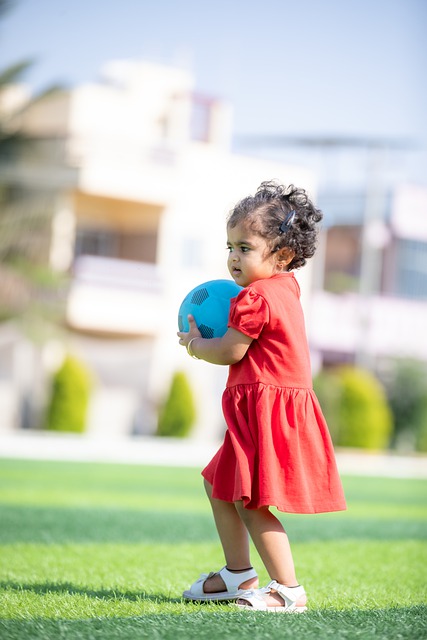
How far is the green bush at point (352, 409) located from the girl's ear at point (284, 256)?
90.7 ft

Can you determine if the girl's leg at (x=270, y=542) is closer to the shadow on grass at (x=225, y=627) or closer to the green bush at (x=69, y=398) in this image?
the shadow on grass at (x=225, y=627)

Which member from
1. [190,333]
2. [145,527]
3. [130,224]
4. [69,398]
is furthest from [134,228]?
[190,333]

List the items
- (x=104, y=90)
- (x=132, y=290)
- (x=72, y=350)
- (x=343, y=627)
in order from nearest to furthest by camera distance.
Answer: (x=343, y=627) < (x=72, y=350) < (x=132, y=290) < (x=104, y=90)

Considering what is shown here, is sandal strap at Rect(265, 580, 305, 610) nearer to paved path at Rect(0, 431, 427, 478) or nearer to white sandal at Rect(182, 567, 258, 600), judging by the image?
white sandal at Rect(182, 567, 258, 600)

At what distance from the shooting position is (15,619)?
14.1 feet

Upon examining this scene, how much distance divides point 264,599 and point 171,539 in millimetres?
3771

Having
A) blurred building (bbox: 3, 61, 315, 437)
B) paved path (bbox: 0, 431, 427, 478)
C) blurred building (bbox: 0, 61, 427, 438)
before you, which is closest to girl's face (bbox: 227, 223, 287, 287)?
Answer: paved path (bbox: 0, 431, 427, 478)

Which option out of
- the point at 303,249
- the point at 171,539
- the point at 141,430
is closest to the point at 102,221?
the point at 141,430

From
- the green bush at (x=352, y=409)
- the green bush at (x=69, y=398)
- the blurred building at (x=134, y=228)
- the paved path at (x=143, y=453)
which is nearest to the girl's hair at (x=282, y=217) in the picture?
the paved path at (x=143, y=453)

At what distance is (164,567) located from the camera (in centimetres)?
657

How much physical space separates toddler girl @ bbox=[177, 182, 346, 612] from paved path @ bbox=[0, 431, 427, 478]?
15837mm

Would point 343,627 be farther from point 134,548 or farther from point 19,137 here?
point 19,137

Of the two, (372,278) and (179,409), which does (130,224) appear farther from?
(372,278)

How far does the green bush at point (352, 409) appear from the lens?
3266 cm
